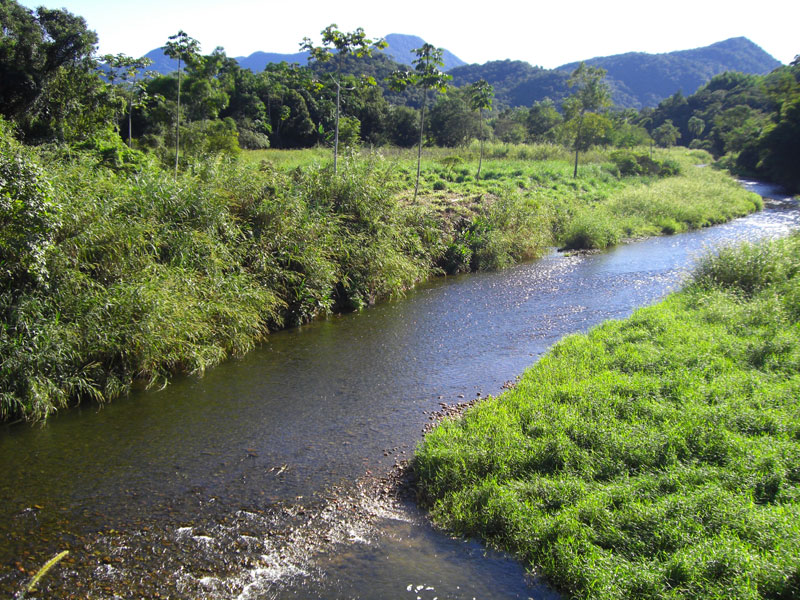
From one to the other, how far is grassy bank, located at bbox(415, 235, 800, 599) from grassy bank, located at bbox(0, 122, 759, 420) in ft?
19.8

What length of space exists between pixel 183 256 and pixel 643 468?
10.2 m

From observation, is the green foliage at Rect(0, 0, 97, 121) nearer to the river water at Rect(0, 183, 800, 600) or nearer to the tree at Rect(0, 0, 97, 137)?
the tree at Rect(0, 0, 97, 137)

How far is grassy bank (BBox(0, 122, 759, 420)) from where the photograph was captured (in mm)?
9461

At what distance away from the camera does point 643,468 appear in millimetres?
6977

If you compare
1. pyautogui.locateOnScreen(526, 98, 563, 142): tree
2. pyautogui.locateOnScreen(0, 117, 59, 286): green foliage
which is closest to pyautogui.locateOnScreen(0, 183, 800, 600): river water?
pyautogui.locateOnScreen(0, 117, 59, 286): green foliage

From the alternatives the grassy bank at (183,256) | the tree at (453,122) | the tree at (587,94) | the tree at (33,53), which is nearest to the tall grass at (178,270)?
the grassy bank at (183,256)

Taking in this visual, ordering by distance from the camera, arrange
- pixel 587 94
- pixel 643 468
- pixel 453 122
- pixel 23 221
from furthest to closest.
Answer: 1. pixel 453 122
2. pixel 587 94
3. pixel 23 221
4. pixel 643 468

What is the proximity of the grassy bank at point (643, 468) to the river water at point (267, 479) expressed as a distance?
58 centimetres

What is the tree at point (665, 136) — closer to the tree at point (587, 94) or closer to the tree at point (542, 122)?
the tree at point (542, 122)

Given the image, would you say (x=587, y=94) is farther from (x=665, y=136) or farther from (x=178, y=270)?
(x=178, y=270)

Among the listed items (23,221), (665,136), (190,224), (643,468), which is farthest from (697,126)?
(23,221)

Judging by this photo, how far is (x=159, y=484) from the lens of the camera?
7668mm

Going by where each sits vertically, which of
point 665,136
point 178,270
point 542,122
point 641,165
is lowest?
point 178,270

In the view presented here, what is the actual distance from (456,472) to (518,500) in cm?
A: 97
